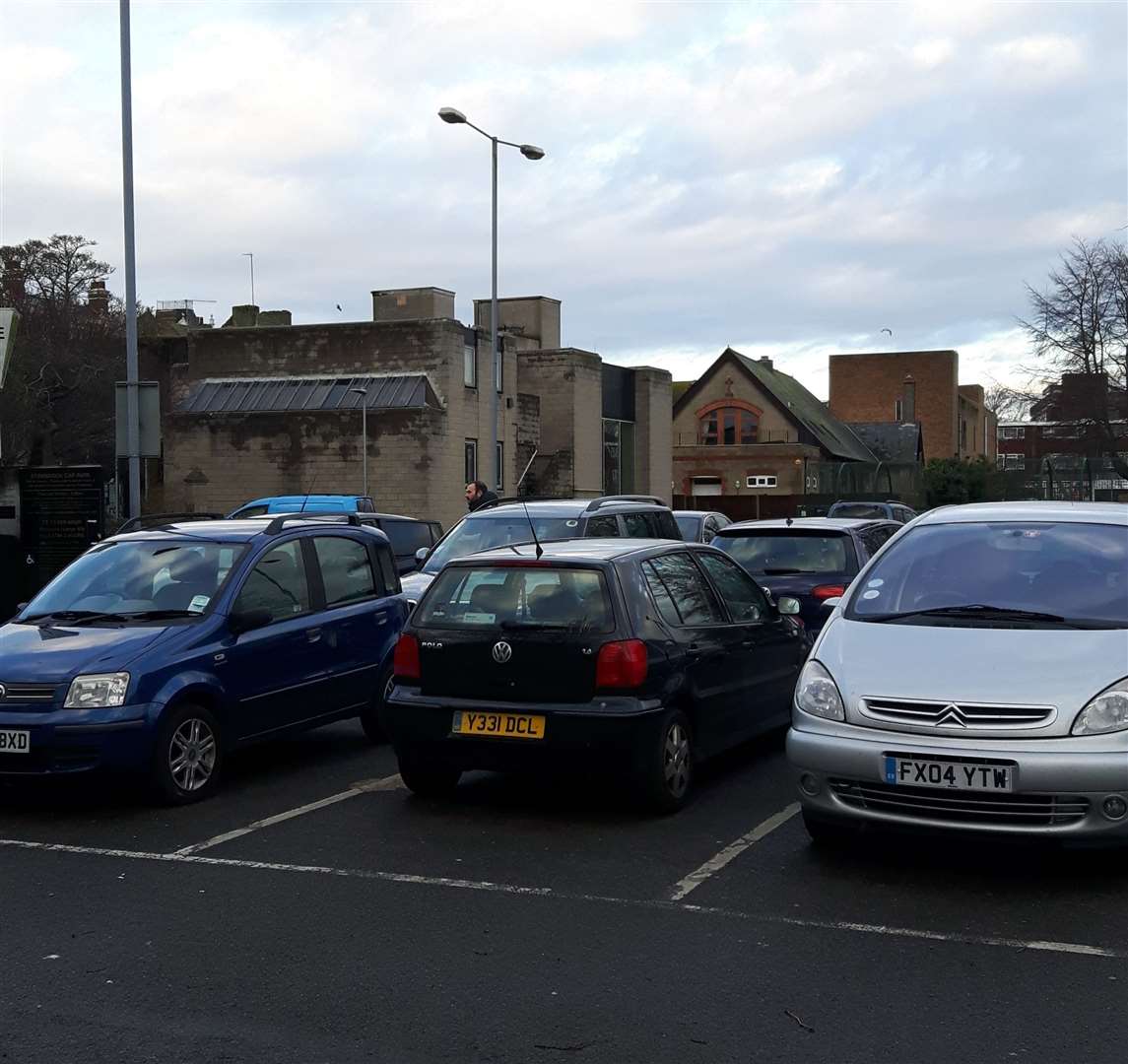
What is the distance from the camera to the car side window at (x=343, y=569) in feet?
33.2

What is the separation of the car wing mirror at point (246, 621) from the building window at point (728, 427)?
2711 inches

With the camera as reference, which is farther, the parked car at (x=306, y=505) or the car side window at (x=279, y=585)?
the parked car at (x=306, y=505)

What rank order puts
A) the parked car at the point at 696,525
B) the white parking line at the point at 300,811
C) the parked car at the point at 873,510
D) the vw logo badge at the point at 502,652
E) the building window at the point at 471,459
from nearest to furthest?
the white parking line at the point at 300,811
the vw logo badge at the point at 502,652
the parked car at the point at 696,525
the parked car at the point at 873,510
the building window at the point at 471,459

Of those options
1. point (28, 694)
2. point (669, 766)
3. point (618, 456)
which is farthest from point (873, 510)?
point (618, 456)

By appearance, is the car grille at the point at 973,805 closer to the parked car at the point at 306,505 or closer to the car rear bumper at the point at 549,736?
the car rear bumper at the point at 549,736

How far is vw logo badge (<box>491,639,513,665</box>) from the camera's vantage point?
7852mm

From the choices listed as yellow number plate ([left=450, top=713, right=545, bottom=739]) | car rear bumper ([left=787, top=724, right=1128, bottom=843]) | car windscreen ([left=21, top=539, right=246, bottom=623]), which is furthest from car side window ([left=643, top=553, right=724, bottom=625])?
car windscreen ([left=21, top=539, right=246, bottom=623])

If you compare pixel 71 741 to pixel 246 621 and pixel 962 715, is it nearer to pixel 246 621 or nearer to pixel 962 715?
pixel 246 621

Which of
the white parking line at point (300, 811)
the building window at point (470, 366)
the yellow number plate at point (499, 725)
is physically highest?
the building window at point (470, 366)

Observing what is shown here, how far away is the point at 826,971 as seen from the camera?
17.4 ft

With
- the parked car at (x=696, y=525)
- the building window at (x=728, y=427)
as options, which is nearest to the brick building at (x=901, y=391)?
the building window at (x=728, y=427)

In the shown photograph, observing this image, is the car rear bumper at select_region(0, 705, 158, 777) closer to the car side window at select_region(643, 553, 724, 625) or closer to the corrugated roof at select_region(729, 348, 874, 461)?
the car side window at select_region(643, 553, 724, 625)

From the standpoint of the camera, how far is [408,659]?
26.9 feet

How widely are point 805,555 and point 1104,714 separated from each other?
6.90 metres
